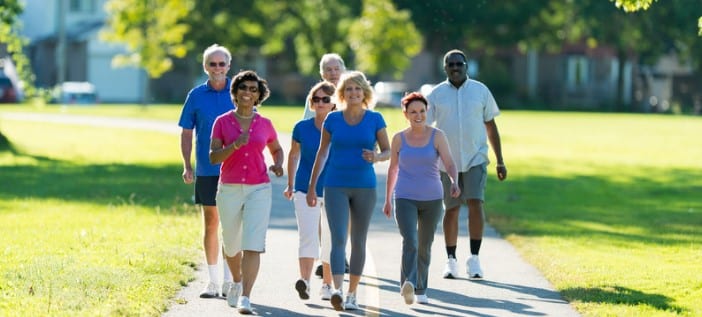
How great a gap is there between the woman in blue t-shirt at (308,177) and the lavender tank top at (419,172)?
64cm

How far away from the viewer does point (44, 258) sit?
534 inches

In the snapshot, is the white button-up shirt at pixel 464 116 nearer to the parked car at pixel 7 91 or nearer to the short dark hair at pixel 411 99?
the short dark hair at pixel 411 99

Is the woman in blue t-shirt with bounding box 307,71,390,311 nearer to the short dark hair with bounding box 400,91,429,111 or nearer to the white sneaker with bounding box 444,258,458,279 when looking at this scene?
the short dark hair with bounding box 400,91,429,111

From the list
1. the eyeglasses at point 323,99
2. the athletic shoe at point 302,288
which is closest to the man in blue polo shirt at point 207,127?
the eyeglasses at point 323,99

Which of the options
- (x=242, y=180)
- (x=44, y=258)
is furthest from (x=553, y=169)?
(x=242, y=180)

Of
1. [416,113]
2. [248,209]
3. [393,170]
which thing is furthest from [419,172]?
[248,209]

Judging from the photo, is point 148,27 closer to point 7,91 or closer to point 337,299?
point 7,91

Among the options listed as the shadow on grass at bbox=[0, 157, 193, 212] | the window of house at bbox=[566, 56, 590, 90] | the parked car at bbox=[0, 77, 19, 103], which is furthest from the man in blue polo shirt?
the window of house at bbox=[566, 56, 590, 90]

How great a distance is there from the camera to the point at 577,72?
95.9m

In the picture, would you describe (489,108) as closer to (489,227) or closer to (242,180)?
(242,180)

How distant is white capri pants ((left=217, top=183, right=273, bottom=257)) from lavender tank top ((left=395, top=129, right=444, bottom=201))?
1010mm

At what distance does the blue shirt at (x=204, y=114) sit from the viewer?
37.5 feet

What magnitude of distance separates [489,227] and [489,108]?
5740 millimetres

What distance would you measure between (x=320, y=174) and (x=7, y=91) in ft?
230
